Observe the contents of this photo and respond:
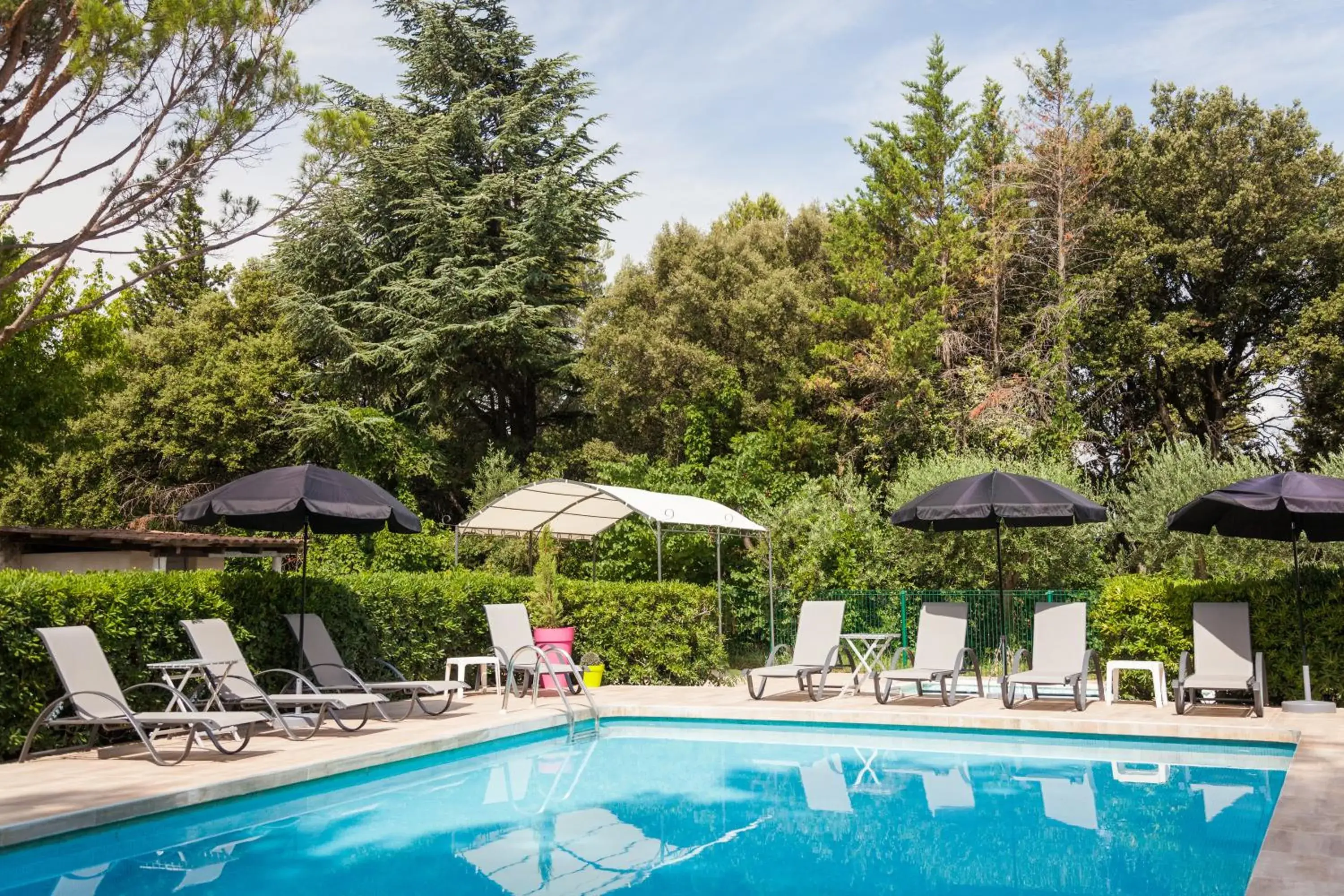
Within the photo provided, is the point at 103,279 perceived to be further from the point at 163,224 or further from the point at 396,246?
the point at 163,224

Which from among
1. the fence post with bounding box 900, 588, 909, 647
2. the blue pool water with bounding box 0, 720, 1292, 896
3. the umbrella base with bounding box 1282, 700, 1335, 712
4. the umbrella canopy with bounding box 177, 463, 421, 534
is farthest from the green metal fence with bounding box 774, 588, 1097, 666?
the umbrella canopy with bounding box 177, 463, 421, 534

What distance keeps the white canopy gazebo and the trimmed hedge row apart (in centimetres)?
64

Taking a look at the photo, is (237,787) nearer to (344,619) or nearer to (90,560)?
(344,619)

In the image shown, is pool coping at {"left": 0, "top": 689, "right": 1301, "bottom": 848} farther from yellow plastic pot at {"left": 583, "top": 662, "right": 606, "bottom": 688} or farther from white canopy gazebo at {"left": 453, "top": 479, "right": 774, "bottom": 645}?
white canopy gazebo at {"left": 453, "top": 479, "right": 774, "bottom": 645}

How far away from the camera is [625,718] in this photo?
11.1 meters

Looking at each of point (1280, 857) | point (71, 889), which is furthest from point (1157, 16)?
point (71, 889)

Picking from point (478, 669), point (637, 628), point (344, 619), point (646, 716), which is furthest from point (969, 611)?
point (344, 619)

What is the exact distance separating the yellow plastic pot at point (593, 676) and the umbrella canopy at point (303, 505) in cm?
362

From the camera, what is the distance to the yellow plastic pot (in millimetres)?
13016

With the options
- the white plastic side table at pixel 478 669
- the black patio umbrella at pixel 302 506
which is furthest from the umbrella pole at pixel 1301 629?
the black patio umbrella at pixel 302 506

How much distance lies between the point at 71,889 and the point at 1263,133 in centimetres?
2850

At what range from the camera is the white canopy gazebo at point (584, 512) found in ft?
42.6

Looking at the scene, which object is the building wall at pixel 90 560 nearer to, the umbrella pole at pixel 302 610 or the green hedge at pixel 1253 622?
the umbrella pole at pixel 302 610

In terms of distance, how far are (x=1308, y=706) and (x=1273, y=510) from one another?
1.97 meters
